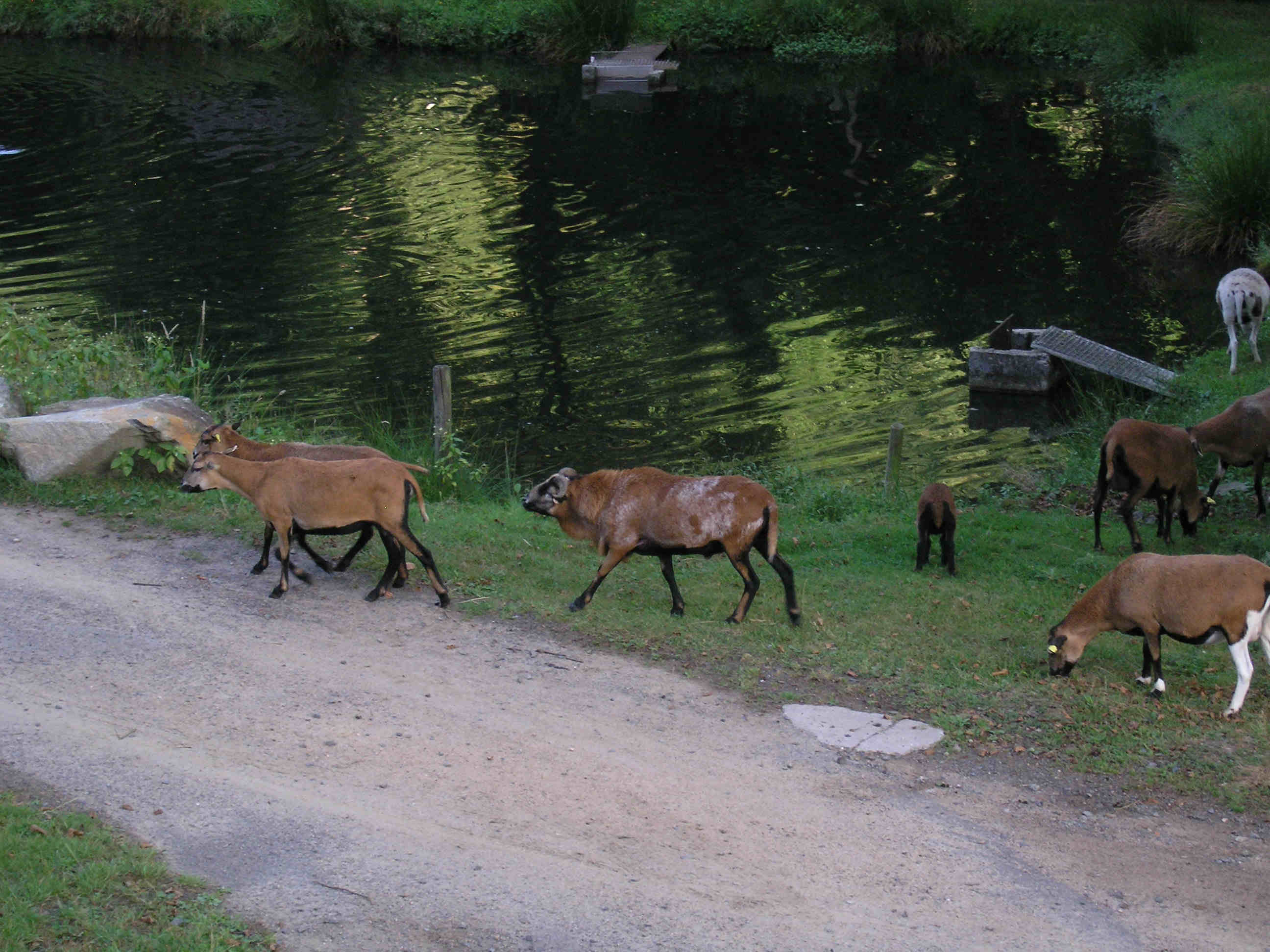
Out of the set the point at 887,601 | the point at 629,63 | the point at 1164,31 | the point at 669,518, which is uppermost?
the point at 1164,31

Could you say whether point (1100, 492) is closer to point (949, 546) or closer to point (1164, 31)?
point (949, 546)

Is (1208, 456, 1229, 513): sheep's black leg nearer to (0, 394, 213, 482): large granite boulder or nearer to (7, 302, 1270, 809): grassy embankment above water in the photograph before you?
(7, 302, 1270, 809): grassy embankment above water

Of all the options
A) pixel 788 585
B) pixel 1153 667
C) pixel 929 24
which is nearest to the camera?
pixel 1153 667

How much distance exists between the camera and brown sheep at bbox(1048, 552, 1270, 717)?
871 cm

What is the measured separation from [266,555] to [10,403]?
4430 mm

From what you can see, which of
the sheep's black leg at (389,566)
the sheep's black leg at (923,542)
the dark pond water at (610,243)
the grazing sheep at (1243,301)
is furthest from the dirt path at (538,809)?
the grazing sheep at (1243,301)

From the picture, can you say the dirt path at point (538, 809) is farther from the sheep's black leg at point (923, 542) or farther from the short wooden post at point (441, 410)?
the short wooden post at point (441, 410)

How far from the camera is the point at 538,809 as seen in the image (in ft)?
24.7

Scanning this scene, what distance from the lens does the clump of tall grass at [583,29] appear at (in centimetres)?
4053

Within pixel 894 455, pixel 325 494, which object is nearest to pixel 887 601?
pixel 894 455

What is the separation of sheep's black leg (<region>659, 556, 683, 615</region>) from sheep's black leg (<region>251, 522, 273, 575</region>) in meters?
3.07

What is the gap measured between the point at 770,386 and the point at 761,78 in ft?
72.8

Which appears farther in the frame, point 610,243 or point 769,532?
point 610,243

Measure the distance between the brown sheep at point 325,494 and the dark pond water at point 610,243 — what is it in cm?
642
